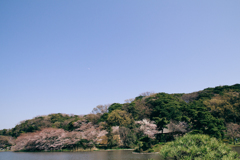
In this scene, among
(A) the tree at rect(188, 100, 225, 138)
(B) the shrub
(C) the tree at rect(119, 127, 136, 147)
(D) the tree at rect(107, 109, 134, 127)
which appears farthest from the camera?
(D) the tree at rect(107, 109, 134, 127)

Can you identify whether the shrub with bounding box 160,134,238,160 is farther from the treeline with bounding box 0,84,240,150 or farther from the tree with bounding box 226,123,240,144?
the tree with bounding box 226,123,240,144

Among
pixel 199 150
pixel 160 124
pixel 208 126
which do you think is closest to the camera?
pixel 199 150

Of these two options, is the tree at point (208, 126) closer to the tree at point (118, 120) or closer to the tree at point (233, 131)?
the tree at point (233, 131)

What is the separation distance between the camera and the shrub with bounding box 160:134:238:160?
6.97m

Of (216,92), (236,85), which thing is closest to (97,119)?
(216,92)

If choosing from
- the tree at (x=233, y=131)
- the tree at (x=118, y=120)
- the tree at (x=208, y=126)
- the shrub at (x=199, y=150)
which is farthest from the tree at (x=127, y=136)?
the shrub at (x=199, y=150)

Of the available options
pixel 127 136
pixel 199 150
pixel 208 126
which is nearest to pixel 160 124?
pixel 208 126

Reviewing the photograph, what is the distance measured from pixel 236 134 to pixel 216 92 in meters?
25.0

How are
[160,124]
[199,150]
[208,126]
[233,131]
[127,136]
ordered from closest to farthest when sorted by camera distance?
1. [199,150]
2. [208,126]
3. [160,124]
4. [233,131]
5. [127,136]

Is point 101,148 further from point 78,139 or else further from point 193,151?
point 193,151

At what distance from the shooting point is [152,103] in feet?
143

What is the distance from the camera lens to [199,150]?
730cm

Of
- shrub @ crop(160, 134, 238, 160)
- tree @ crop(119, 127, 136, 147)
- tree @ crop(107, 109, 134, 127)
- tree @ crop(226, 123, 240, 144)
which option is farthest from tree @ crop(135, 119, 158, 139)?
shrub @ crop(160, 134, 238, 160)

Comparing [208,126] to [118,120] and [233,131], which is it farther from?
[118,120]
